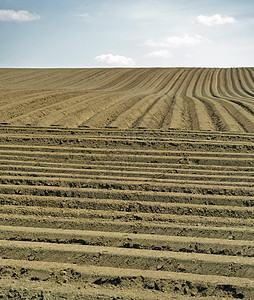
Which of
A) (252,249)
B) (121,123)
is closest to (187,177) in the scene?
(252,249)

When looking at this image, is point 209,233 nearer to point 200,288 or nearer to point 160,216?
point 160,216

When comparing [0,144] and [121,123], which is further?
[121,123]

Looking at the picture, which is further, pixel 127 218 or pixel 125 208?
pixel 125 208

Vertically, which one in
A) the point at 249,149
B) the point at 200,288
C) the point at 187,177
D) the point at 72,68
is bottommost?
the point at 200,288

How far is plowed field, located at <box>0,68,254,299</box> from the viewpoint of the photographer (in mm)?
2686

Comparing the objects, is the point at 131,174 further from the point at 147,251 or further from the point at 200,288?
the point at 200,288

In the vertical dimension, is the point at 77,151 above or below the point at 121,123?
below

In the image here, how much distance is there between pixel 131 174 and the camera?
4863 mm

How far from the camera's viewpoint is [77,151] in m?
5.89

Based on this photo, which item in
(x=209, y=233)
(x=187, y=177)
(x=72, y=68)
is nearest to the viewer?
(x=209, y=233)

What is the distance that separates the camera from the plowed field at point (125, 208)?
106 inches

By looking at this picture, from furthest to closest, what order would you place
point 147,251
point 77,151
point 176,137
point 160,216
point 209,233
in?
point 176,137 < point 77,151 < point 160,216 < point 209,233 < point 147,251

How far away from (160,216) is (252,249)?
1.04 m

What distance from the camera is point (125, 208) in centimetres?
393
